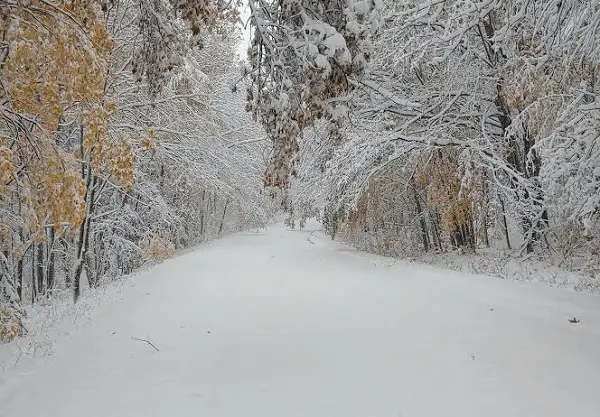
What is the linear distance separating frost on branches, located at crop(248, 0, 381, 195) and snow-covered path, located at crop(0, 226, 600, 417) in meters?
2.27

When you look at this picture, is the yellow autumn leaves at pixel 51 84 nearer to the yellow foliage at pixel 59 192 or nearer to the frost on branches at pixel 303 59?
the yellow foliage at pixel 59 192

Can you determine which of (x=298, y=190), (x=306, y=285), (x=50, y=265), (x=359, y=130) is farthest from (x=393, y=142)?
(x=50, y=265)

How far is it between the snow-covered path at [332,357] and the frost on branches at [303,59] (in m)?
2.27

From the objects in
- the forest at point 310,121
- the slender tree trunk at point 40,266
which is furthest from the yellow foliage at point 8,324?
the slender tree trunk at point 40,266

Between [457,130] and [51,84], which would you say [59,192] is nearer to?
[51,84]

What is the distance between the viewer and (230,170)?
20125 millimetres

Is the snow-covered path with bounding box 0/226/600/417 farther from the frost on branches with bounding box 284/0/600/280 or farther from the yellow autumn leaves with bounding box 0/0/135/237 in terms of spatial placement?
the frost on branches with bounding box 284/0/600/280

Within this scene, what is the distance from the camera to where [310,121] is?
573 cm

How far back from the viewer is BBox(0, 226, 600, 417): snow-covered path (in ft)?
15.0

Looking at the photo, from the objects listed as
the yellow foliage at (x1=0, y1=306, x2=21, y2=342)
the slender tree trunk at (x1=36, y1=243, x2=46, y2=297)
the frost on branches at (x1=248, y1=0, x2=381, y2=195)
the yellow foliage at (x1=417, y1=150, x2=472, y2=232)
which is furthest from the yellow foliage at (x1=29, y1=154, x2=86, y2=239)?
the slender tree trunk at (x1=36, y1=243, x2=46, y2=297)

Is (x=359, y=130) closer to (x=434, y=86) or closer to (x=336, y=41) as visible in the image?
(x=434, y=86)

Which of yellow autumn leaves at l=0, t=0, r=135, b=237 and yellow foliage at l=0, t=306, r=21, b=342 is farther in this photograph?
yellow foliage at l=0, t=306, r=21, b=342

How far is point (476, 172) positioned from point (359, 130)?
10.8 ft

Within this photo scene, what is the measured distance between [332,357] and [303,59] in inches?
A: 132
